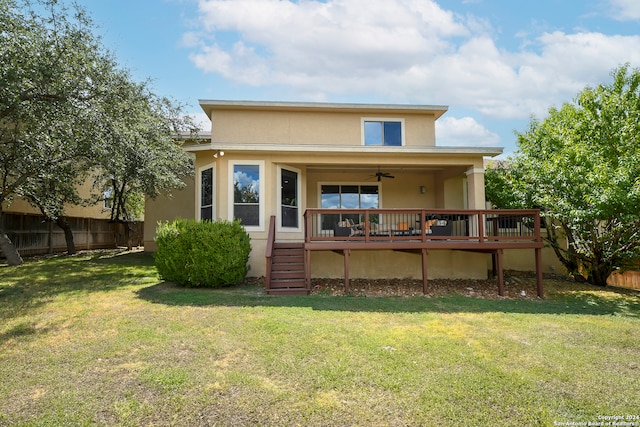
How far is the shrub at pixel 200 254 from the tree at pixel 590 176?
8540mm

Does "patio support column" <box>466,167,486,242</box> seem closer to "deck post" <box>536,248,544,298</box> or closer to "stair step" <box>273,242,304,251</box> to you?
"deck post" <box>536,248,544,298</box>

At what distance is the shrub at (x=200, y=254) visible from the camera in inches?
A: 338

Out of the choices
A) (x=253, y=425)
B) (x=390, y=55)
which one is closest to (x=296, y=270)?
(x=253, y=425)

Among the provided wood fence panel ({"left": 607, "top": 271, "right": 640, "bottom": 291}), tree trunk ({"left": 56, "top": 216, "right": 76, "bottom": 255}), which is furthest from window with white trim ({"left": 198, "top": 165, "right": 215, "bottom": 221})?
wood fence panel ({"left": 607, "top": 271, "right": 640, "bottom": 291})

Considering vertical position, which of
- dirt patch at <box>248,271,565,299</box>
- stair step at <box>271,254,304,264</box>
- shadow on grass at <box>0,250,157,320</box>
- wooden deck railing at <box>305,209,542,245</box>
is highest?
wooden deck railing at <box>305,209,542,245</box>

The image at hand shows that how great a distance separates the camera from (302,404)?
3422 mm

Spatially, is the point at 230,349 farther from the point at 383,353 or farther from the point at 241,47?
the point at 241,47

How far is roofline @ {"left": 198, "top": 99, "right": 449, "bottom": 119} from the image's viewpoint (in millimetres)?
11531

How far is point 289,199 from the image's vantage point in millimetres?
10953

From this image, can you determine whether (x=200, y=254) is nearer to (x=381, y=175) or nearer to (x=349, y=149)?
(x=349, y=149)

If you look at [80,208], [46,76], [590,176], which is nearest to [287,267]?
[46,76]

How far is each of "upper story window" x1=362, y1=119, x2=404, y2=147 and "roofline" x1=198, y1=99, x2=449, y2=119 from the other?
37 cm

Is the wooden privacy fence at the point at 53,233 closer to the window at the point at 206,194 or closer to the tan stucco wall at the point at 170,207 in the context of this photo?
the tan stucco wall at the point at 170,207

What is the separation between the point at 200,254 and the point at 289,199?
338 cm
